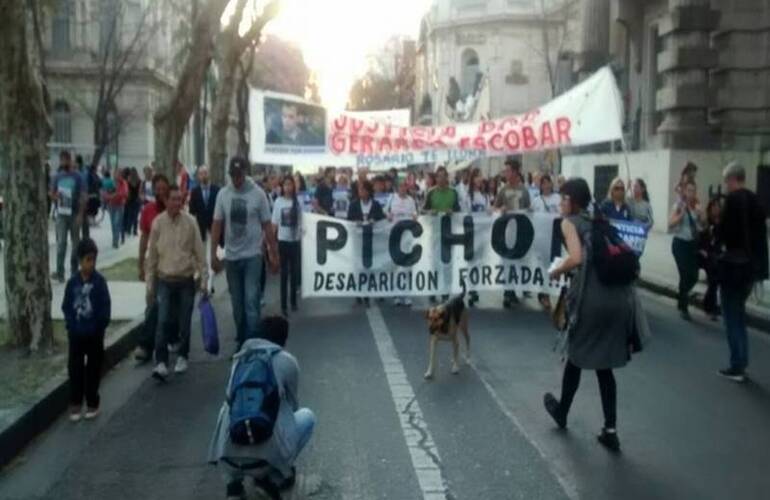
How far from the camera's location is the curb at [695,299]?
46.4ft

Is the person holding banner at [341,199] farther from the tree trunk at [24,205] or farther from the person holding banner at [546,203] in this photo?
the tree trunk at [24,205]

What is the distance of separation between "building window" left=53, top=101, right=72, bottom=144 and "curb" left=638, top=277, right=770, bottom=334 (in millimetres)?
45904

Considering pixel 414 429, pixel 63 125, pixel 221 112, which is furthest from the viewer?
pixel 63 125

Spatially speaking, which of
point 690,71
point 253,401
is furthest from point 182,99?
point 690,71

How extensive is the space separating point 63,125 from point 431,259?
48.8m

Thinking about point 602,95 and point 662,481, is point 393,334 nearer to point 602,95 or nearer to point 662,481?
point 602,95

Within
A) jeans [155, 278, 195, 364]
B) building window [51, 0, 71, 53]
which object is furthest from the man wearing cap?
building window [51, 0, 71, 53]

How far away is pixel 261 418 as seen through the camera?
20.3 ft

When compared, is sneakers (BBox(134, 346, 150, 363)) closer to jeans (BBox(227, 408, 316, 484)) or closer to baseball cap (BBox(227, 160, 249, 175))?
baseball cap (BBox(227, 160, 249, 175))

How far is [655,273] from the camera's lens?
19922 mm

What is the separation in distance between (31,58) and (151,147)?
53.3 meters

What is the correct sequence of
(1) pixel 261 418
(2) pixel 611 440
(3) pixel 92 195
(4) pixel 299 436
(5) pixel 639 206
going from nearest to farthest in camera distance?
Result: (1) pixel 261 418
(4) pixel 299 436
(2) pixel 611 440
(5) pixel 639 206
(3) pixel 92 195

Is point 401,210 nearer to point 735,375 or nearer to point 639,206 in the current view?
point 639,206

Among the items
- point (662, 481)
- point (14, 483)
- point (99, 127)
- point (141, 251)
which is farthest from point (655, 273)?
point (99, 127)
